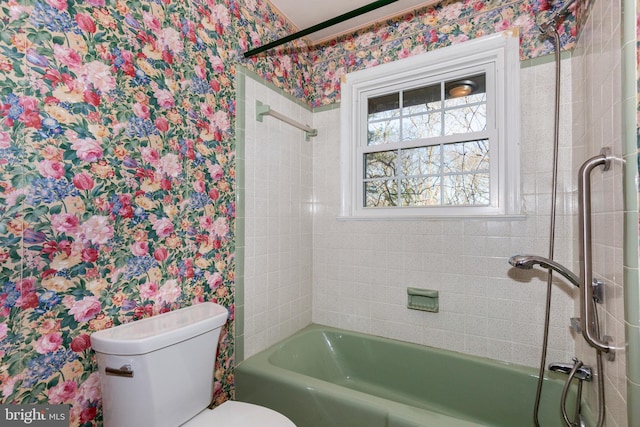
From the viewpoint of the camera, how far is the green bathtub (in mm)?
1322

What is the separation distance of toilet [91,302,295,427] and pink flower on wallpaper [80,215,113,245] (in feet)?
1.07

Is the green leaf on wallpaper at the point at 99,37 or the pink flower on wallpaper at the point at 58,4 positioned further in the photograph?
the green leaf on wallpaper at the point at 99,37

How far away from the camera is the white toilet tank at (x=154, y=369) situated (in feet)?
3.35

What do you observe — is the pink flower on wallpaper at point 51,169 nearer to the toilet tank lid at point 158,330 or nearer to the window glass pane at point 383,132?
the toilet tank lid at point 158,330

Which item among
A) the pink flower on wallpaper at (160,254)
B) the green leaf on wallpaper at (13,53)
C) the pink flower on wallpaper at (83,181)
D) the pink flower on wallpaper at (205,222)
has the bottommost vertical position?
the pink flower on wallpaper at (160,254)

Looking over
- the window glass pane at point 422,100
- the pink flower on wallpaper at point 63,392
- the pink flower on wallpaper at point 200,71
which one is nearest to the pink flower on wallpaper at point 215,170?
the pink flower on wallpaper at point 200,71

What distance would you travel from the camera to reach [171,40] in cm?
135

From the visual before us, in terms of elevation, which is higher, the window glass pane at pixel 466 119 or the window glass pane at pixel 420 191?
the window glass pane at pixel 466 119

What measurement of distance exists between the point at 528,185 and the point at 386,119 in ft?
3.16

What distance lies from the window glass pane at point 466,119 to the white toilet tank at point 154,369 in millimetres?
1727

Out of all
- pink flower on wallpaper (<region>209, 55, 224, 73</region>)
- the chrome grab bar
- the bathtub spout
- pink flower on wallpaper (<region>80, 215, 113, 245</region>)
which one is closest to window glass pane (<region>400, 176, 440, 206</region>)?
the bathtub spout

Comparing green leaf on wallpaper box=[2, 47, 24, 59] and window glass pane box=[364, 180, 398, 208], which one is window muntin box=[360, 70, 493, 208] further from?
green leaf on wallpaper box=[2, 47, 24, 59]

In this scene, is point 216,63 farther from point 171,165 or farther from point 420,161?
point 420,161

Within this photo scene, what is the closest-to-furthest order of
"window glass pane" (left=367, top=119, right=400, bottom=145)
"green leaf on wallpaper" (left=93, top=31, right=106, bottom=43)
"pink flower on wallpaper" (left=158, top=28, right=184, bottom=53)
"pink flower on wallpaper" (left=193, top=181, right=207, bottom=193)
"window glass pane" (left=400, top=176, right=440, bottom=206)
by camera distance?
"green leaf on wallpaper" (left=93, top=31, right=106, bottom=43) → "pink flower on wallpaper" (left=158, top=28, right=184, bottom=53) → "pink flower on wallpaper" (left=193, top=181, right=207, bottom=193) → "window glass pane" (left=400, top=176, right=440, bottom=206) → "window glass pane" (left=367, top=119, right=400, bottom=145)
